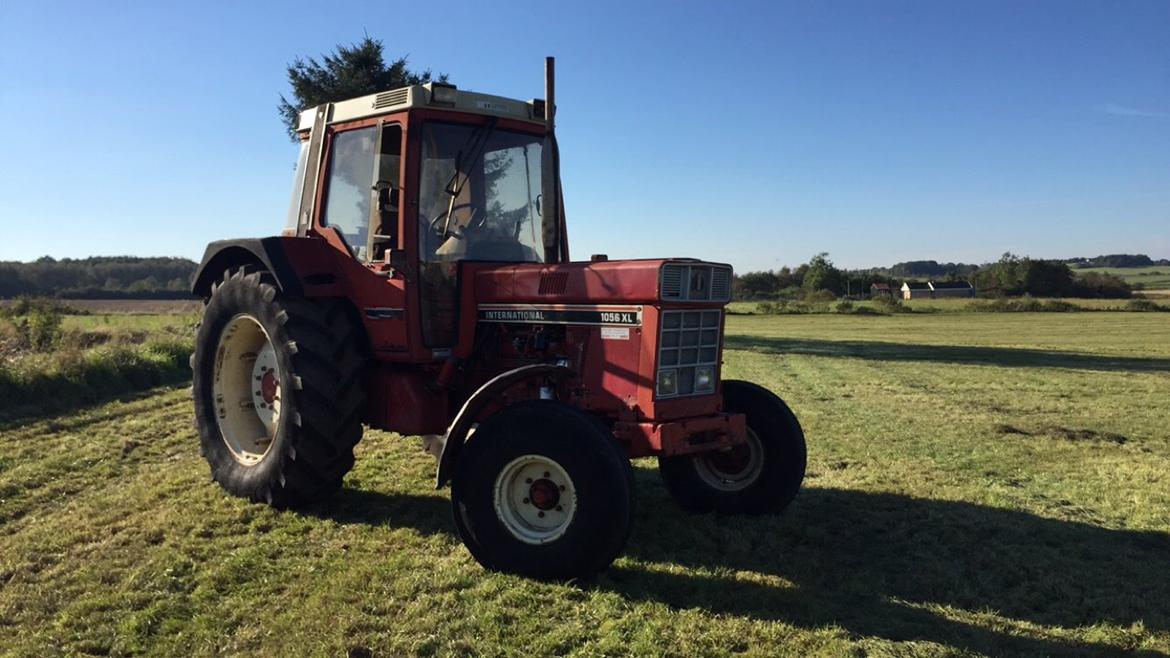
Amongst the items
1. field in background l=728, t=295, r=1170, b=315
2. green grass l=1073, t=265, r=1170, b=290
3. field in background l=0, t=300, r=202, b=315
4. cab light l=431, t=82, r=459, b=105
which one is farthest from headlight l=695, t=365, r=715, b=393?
green grass l=1073, t=265, r=1170, b=290

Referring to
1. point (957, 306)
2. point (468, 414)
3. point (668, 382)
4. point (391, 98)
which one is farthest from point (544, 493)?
point (957, 306)

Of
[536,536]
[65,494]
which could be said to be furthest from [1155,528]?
[65,494]

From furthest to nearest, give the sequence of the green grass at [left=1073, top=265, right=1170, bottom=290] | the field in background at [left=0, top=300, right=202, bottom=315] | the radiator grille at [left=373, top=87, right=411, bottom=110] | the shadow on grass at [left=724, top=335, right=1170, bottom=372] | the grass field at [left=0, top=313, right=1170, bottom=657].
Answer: the green grass at [left=1073, top=265, right=1170, bottom=290] < the field in background at [left=0, top=300, right=202, bottom=315] < the shadow on grass at [left=724, top=335, right=1170, bottom=372] < the radiator grille at [left=373, top=87, right=411, bottom=110] < the grass field at [left=0, top=313, right=1170, bottom=657]

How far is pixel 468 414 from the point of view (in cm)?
469

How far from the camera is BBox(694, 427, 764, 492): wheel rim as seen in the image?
18.6ft

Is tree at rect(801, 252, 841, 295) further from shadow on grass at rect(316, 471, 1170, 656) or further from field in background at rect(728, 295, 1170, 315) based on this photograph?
shadow on grass at rect(316, 471, 1170, 656)

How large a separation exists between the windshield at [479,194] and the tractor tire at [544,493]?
5.02 ft

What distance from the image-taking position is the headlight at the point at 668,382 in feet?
15.6

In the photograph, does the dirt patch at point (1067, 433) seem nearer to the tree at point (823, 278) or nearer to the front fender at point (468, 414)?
the front fender at point (468, 414)

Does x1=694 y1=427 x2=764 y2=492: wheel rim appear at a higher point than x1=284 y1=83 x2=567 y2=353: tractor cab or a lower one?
lower

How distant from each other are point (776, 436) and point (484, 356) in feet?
6.73

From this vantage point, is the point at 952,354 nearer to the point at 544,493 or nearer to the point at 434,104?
the point at 434,104

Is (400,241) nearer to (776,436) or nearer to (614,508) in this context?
(614,508)

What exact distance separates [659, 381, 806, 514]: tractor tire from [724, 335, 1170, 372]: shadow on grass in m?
14.0
